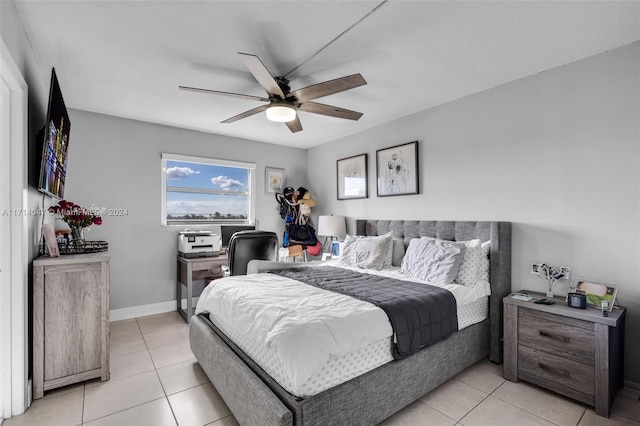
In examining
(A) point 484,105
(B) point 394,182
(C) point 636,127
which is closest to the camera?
(C) point 636,127

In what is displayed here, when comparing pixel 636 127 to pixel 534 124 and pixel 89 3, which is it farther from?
pixel 89 3

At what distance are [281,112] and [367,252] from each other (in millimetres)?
1721

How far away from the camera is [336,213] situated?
4855 millimetres

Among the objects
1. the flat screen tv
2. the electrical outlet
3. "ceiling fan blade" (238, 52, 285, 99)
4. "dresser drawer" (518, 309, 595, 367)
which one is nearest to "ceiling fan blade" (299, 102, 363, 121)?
"ceiling fan blade" (238, 52, 285, 99)

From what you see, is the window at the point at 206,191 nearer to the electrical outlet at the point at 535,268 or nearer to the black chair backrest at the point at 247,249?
the black chair backrest at the point at 247,249

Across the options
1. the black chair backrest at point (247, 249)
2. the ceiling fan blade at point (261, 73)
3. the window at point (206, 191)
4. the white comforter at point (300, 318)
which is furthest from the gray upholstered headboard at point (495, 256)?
the window at point (206, 191)

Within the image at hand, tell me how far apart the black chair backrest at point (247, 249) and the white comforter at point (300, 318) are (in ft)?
2.53

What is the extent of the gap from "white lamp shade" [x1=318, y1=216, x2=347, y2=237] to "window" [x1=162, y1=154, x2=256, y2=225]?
122 centimetres

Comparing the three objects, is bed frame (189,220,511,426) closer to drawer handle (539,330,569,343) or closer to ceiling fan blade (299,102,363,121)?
drawer handle (539,330,569,343)

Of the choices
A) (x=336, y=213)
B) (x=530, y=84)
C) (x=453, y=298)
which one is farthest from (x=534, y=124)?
(x=336, y=213)

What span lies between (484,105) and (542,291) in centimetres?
181

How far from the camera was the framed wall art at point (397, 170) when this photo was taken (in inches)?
144

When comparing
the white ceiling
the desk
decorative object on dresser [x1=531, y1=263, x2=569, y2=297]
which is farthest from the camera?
the desk

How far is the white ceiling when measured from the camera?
5.95 feet
